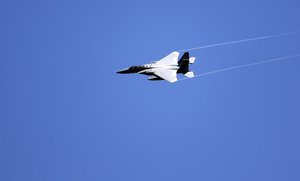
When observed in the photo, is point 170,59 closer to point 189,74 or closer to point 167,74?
point 167,74

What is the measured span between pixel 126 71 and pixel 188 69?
10.3 metres

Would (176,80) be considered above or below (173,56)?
below

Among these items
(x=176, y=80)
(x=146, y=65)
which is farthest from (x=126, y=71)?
(x=176, y=80)

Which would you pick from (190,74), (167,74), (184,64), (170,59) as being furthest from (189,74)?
(170,59)

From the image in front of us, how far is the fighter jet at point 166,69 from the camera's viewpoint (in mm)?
86562

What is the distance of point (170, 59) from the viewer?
9175cm

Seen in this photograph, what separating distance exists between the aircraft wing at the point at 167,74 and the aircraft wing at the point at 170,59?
3.10 meters

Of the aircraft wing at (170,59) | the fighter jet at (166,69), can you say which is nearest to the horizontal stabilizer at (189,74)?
the fighter jet at (166,69)

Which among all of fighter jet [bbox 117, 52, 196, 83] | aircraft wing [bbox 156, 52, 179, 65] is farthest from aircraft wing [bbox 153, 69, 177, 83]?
aircraft wing [bbox 156, 52, 179, 65]

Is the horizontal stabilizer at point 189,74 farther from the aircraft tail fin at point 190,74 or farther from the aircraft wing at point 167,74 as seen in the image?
the aircraft wing at point 167,74

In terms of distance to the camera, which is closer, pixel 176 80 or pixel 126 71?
pixel 176 80

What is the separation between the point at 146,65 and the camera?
89500 mm

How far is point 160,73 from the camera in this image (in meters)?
87.0

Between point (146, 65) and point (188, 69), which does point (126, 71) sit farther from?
point (188, 69)
